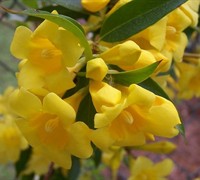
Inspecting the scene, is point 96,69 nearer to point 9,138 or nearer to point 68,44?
point 68,44

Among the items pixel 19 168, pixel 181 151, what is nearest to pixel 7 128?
pixel 19 168

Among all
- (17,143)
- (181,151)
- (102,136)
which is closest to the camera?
(102,136)

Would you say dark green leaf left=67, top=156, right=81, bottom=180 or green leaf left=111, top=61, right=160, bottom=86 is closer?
green leaf left=111, top=61, right=160, bottom=86

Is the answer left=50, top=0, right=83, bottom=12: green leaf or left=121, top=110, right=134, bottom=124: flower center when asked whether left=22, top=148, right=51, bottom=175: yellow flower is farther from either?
left=121, top=110, right=134, bottom=124: flower center

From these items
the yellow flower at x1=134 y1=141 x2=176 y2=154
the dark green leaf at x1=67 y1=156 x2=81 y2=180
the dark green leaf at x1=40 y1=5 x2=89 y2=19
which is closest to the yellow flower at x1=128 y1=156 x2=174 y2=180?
the yellow flower at x1=134 y1=141 x2=176 y2=154

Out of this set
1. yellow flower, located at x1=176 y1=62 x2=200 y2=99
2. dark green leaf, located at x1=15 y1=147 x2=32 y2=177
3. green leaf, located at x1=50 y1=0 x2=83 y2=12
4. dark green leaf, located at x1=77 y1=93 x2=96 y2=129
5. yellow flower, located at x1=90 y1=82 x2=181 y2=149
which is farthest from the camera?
dark green leaf, located at x1=15 y1=147 x2=32 y2=177

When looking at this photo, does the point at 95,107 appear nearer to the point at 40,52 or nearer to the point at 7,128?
the point at 40,52

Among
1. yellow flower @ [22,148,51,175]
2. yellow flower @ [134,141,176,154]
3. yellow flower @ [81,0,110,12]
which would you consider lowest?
yellow flower @ [22,148,51,175]
